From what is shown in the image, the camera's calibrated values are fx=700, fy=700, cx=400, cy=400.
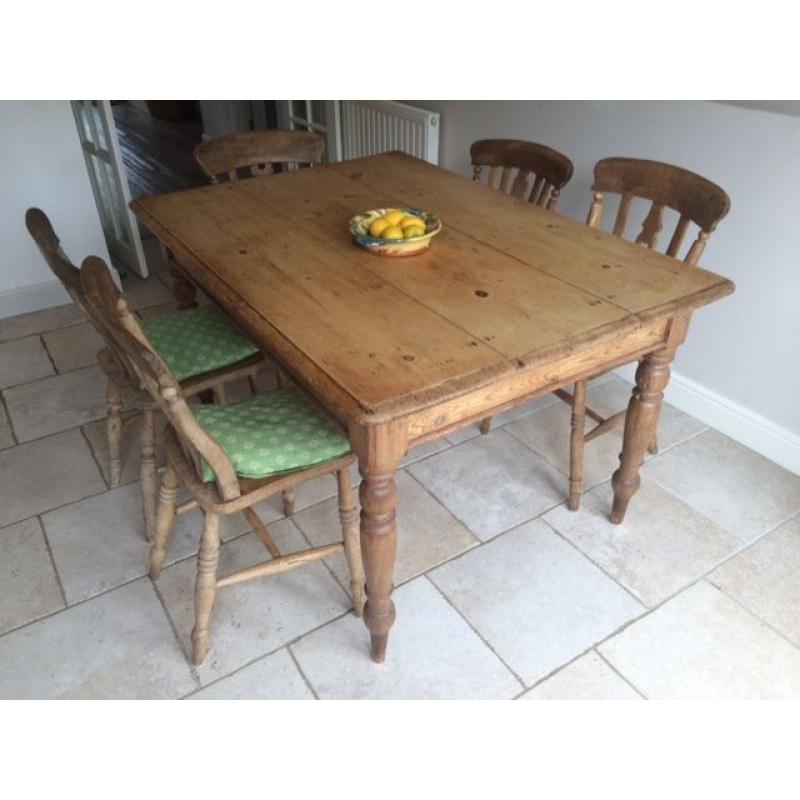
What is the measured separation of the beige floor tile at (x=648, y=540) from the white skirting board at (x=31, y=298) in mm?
2456

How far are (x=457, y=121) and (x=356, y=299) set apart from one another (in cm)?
186

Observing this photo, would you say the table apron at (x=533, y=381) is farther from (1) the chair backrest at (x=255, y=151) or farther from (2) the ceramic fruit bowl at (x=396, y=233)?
(1) the chair backrest at (x=255, y=151)

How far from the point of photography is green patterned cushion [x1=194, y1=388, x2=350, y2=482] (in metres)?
1.47

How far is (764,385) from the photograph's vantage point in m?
2.29

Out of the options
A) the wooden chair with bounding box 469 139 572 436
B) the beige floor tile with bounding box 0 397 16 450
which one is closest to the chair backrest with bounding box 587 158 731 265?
the wooden chair with bounding box 469 139 572 436

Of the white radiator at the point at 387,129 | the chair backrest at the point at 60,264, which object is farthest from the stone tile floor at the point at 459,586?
the white radiator at the point at 387,129

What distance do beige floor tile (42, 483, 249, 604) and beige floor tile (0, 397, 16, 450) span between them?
44 cm

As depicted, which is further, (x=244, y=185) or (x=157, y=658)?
(x=244, y=185)

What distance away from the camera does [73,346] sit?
9.53 feet

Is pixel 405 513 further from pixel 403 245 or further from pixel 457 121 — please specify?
pixel 457 121

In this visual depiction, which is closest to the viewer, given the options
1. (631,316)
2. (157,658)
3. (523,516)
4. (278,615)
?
(631,316)

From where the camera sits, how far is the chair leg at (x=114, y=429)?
202cm

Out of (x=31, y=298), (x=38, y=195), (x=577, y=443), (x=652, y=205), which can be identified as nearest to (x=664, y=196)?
(x=652, y=205)
